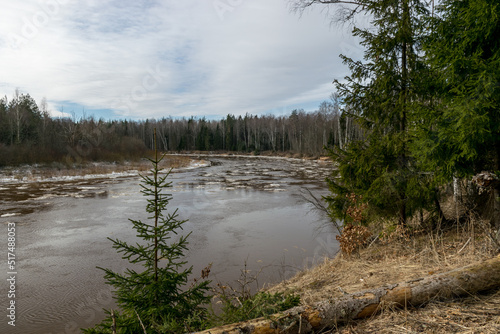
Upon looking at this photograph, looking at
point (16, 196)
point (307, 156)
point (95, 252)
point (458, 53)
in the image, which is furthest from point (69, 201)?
point (307, 156)

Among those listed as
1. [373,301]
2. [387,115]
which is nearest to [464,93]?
[387,115]

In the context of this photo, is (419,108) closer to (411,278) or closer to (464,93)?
(464,93)

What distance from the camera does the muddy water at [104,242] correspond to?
233 inches

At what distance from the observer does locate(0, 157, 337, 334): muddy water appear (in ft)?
19.4

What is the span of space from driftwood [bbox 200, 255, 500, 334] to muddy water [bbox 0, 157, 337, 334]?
3558 mm

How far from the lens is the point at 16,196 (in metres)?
17.6

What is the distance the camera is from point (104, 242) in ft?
31.3

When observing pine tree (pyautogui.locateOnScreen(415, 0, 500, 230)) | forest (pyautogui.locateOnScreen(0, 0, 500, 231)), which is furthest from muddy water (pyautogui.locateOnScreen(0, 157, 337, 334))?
pine tree (pyautogui.locateOnScreen(415, 0, 500, 230))

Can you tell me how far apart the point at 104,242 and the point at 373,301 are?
8.59m

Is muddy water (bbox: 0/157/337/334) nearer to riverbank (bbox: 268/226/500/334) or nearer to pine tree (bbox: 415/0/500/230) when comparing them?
riverbank (bbox: 268/226/500/334)

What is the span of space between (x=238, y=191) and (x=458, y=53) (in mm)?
15928

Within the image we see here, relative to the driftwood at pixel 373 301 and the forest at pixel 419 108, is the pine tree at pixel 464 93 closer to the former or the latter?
the forest at pixel 419 108

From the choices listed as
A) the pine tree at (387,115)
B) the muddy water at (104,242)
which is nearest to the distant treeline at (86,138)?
the pine tree at (387,115)

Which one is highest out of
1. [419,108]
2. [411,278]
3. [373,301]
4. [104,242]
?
[419,108]
